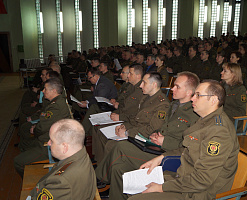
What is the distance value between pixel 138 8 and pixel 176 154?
13.2 m

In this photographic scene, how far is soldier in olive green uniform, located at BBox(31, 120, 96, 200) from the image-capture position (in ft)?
4.42

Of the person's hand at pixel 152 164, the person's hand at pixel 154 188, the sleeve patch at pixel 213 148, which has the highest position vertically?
the sleeve patch at pixel 213 148

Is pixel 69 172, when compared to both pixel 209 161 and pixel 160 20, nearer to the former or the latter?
pixel 209 161

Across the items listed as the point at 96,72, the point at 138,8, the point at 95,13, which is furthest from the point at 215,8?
the point at 96,72

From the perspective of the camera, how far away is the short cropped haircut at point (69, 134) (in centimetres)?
148

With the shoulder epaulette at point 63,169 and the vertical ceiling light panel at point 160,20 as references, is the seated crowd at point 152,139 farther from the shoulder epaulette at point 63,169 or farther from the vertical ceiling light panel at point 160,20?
the vertical ceiling light panel at point 160,20

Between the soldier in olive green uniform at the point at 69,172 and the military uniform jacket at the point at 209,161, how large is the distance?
1.88 feet

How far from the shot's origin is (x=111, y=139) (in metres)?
2.66

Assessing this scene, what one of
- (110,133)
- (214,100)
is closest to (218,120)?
(214,100)

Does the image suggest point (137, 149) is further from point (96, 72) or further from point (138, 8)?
point (138, 8)

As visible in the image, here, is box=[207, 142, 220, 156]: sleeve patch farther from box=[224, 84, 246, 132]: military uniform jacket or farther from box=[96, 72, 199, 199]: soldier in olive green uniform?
box=[224, 84, 246, 132]: military uniform jacket

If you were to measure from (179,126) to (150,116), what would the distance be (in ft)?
1.55

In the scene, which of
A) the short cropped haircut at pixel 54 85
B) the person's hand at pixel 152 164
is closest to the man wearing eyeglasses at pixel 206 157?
the person's hand at pixel 152 164

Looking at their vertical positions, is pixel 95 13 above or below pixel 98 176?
above
